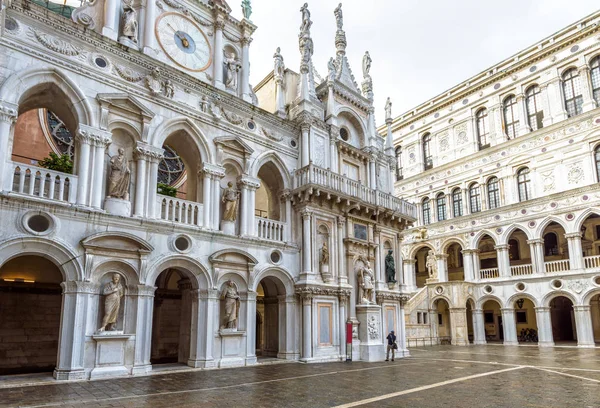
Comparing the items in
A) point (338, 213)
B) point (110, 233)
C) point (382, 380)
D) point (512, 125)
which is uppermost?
point (512, 125)

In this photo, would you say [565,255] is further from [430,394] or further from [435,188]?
[430,394]

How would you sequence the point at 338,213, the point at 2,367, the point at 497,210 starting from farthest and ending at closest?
the point at 497,210
the point at 338,213
the point at 2,367

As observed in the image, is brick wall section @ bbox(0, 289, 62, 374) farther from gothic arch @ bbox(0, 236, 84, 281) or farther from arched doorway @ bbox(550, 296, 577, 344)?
arched doorway @ bbox(550, 296, 577, 344)

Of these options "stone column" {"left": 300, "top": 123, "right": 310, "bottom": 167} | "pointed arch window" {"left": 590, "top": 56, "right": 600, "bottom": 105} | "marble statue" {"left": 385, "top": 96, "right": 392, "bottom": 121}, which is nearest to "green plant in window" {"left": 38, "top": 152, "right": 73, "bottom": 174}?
"stone column" {"left": 300, "top": 123, "right": 310, "bottom": 167}

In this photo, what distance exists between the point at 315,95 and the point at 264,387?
47.1 feet

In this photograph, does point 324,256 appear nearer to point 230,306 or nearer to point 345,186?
point 345,186

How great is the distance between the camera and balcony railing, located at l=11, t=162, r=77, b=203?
12.6 m

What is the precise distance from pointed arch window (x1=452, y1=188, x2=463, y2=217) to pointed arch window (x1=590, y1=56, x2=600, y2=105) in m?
11.1

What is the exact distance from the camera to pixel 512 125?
3528cm

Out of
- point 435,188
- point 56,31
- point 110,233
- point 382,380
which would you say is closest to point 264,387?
point 382,380

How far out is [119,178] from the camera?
14.4 metres

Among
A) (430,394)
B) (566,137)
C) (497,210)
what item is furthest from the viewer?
(497,210)

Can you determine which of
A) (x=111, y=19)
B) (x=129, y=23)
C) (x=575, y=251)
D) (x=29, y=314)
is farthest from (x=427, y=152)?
(x=29, y=314)

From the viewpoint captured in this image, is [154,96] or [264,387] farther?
[154,96]
